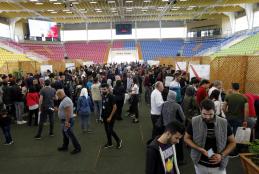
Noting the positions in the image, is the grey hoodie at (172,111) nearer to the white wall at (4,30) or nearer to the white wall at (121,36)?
the white wall at (4,30)

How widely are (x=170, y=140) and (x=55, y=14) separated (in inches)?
1156

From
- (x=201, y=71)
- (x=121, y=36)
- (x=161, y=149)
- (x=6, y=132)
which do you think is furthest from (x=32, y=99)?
(x=121, y=36)

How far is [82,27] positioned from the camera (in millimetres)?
41312

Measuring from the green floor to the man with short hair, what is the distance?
216 centimetres

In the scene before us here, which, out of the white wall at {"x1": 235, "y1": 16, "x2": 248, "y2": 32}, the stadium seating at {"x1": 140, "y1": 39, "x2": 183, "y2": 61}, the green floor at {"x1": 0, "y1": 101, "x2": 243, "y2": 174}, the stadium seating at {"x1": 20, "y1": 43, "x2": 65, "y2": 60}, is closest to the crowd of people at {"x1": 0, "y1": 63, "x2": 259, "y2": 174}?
the green floor at {"x1": 0, "y1": 101, "x2": 243, "y2": 174}

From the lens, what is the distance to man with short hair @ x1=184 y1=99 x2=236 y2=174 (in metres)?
3.07

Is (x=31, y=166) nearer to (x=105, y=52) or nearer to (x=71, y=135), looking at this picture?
(x=71, y=135)

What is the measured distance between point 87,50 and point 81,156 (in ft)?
112

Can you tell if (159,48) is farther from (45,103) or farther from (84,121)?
(45,103)

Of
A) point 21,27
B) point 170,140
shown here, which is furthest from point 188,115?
point 21,27

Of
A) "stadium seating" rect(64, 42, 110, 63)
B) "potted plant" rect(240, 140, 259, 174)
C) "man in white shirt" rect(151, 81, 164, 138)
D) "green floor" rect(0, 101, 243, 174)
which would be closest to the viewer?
"potted plant" rect(240, 140, 259, 174)

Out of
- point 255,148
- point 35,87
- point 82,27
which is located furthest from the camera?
point 82,27

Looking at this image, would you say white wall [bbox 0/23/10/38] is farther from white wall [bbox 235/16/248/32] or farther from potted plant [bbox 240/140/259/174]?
potted plant [bbox 240/140/259/174]

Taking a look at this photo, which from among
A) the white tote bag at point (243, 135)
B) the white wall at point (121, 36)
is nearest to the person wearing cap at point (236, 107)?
the white tote bag at point (243, 135)
